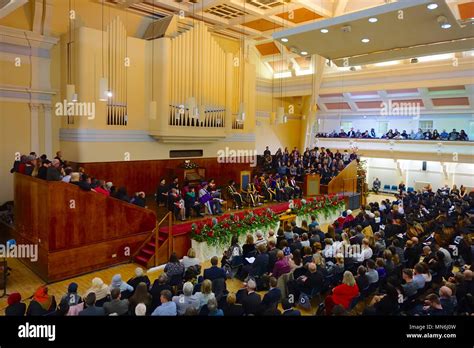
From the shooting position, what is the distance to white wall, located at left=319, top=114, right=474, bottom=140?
18.2 meters

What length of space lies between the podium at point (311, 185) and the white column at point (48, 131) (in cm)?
1029

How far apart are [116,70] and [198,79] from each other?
123 inches

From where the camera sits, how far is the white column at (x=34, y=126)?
11945mm

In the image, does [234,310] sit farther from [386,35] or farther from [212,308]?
[386,35]

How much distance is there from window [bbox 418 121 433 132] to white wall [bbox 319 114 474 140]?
0.17m

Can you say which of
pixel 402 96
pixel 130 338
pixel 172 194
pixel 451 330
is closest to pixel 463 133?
pixel 402 96

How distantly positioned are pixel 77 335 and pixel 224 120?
43.0ft

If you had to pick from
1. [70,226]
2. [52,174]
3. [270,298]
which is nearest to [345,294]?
[270,298]

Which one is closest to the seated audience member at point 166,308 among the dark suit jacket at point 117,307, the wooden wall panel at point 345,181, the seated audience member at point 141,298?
the seated audience member at point 141,298

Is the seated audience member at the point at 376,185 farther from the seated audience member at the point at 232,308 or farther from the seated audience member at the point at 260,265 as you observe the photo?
the seated audience member at the point at 232,308

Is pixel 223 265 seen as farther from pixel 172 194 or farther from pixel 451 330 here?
pixel 451 330

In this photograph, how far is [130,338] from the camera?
10.1 feet

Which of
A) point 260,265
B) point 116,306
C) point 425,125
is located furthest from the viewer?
point 425,125

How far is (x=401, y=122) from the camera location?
2070cm
